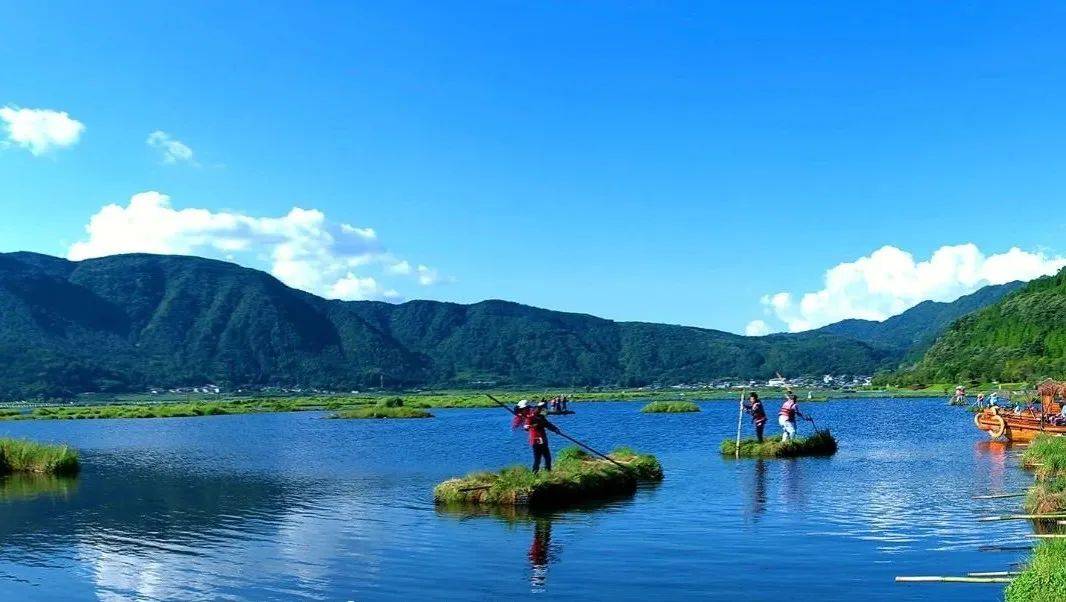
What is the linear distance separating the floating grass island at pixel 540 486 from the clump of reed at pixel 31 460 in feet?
77.9

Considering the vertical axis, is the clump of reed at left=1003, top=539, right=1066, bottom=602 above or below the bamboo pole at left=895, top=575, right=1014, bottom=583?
above

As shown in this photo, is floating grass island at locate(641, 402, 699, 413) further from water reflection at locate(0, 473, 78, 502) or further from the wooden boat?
water reflection at locate(0, 473, 78, 502)

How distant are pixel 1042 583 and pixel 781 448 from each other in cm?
3118

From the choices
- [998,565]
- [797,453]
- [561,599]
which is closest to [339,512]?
[561,599]

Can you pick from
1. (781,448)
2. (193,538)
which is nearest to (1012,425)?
(781,448)

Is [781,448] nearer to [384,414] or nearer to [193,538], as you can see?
[193,538]

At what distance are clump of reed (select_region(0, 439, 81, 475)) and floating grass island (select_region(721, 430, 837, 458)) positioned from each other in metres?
32.5

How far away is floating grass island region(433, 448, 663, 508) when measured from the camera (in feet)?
94.5

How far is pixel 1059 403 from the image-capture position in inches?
2355

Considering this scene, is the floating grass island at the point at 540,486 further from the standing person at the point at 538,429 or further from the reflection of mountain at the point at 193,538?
the reflection of mountain at the point at 193,538

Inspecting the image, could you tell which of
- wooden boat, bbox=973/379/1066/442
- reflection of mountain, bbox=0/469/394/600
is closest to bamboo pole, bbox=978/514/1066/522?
reflection of mountain, bbox=0/469/394/600

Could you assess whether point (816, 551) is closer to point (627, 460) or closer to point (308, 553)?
point (308, 553)

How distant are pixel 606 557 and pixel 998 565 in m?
8.04

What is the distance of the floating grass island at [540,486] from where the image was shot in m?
28.8
